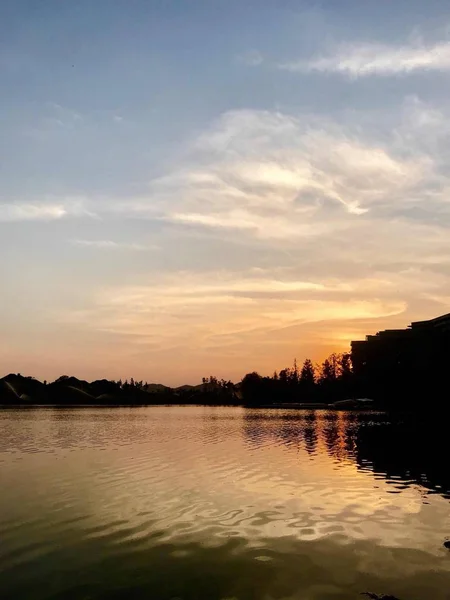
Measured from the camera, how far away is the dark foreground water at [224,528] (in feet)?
58.0

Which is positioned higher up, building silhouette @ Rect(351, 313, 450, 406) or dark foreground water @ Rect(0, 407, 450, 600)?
building silhouette @ Rect(351, 313, 450, 406)

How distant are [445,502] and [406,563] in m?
12.5

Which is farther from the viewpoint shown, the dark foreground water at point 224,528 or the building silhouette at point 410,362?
the building silhouette at point 410,362

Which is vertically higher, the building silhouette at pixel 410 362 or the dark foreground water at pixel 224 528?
the building silhouette at pixel 410 362

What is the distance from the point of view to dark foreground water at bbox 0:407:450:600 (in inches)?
696

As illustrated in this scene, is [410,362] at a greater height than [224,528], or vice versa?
[410,362]

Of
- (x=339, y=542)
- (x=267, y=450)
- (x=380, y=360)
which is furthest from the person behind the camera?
(x=380, y=360)

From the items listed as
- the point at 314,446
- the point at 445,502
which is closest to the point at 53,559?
the point at 445,502

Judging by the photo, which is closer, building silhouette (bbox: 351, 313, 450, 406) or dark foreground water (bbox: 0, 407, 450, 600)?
dark foreground water (bbox: 0, 407, 450, 600)

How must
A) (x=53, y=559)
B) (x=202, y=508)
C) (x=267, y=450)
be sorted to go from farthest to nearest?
(x=267, y=450), (x=202, y=508), (x=53, y=559)

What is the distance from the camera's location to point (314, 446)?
64.6 metres

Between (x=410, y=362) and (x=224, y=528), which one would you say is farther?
(x=410, y=362)

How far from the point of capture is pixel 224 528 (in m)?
25.1

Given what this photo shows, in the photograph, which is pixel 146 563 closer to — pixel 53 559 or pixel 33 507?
pixel 53 559
